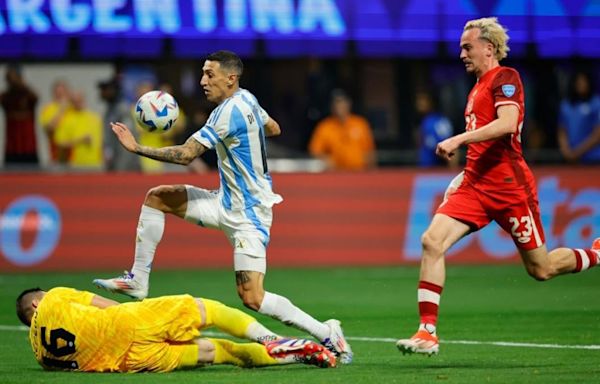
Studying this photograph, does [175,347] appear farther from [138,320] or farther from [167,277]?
[167,277]

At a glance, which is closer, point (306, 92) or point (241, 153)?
point (241, 153)

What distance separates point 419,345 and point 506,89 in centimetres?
207

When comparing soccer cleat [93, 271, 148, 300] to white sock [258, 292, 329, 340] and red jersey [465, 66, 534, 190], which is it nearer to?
white sock [258, 292, 329, 340]

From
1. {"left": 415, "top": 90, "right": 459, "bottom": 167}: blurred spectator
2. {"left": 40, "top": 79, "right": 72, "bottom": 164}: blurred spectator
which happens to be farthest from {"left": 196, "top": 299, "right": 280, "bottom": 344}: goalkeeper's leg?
{"left": 415, "top": 90, "right": 459, "bottom": 167}: blurred spectator

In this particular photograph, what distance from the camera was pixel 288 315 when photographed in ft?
32.5

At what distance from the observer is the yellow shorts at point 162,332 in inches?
365

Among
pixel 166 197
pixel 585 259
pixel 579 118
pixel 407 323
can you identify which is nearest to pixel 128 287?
pixel 166 197

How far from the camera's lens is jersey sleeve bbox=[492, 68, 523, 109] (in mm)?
10023

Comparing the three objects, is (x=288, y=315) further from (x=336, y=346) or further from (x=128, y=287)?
(x=128, y=287)

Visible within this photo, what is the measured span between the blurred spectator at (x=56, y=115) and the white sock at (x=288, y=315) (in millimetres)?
12333

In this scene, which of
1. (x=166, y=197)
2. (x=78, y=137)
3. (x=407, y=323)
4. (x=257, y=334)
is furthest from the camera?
(x=78, y=137)

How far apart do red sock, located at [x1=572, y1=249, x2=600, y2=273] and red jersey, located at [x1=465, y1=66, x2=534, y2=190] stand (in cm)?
82

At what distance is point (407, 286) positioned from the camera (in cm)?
1652

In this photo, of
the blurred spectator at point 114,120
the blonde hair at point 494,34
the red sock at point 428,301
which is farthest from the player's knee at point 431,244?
the blurred spectator at point 114,120
